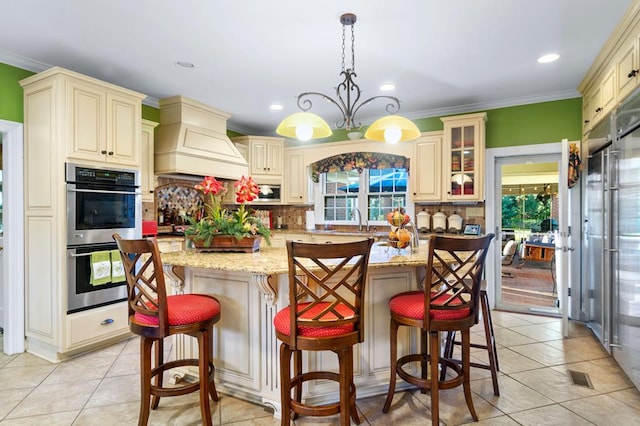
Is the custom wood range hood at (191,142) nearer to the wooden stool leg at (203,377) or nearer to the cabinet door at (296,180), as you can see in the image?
the cabinet door at (296,180)

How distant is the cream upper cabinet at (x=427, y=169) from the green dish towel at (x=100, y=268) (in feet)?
11.8

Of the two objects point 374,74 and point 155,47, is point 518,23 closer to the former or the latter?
point 374,74

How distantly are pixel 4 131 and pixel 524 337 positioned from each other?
5.14 metres

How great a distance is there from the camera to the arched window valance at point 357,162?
520 centimetres

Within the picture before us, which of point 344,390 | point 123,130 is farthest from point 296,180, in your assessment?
point 344,390

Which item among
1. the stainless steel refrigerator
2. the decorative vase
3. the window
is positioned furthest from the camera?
the window

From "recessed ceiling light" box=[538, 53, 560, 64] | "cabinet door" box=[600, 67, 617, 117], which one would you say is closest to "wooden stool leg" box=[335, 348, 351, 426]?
"cabinet door" box=[600, 67, 617, 117]

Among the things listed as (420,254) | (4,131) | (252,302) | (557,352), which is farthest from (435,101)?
(4,131)

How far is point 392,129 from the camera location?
8.54 feet

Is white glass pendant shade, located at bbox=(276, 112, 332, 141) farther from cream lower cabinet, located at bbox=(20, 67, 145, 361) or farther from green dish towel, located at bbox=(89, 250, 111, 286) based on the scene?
green dish towel, located at bbox=(89, 250, 111, 286)

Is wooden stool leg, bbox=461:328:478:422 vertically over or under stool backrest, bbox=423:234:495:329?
under

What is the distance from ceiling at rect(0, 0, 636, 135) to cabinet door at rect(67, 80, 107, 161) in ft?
1.13

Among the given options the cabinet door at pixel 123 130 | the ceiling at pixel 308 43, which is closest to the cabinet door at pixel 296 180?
the ceiling at pixel 308 43

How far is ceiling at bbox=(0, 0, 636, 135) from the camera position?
8.03ft
